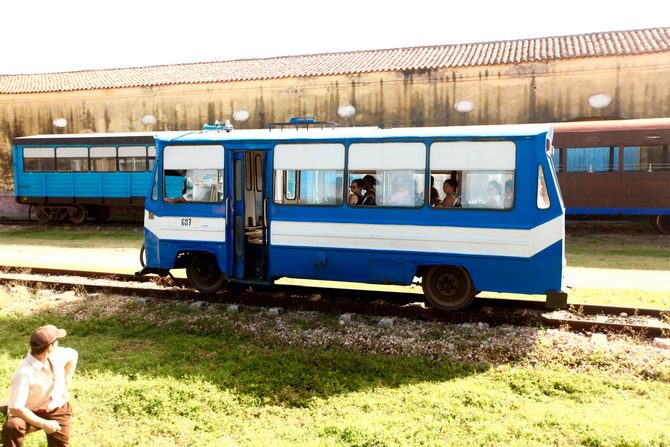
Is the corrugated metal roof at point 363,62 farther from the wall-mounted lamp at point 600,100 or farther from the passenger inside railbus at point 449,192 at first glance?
the passenger inside railbus at point 449,192

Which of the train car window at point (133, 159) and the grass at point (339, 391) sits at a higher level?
the train car window at point (133, 159)

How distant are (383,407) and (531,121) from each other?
1814cm

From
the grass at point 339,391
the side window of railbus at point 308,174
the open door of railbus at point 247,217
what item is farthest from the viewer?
the open door of railbus at point 247,217

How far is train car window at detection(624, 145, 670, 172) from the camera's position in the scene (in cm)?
1692

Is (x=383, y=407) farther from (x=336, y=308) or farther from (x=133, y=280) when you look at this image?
(x=133, y=280)

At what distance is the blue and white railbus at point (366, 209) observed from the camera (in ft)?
24.7

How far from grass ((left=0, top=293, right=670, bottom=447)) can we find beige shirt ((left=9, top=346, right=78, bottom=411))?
2.26ft

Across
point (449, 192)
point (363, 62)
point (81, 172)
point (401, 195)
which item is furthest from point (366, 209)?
point (363, 62)

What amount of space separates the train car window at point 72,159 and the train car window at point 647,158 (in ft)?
61.6

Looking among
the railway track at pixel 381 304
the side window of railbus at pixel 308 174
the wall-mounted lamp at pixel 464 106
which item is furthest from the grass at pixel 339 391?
the wall-mounted lamp at pixel 464 106

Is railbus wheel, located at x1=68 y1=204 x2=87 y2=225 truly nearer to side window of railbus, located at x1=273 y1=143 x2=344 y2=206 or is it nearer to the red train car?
side window of railbus, located at x1=273 y1=143 x2=344 y2=206

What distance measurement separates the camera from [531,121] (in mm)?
21078

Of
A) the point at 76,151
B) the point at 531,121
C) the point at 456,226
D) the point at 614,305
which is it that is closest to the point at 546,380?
the point at 456,226

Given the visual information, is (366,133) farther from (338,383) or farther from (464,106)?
(464,106)
